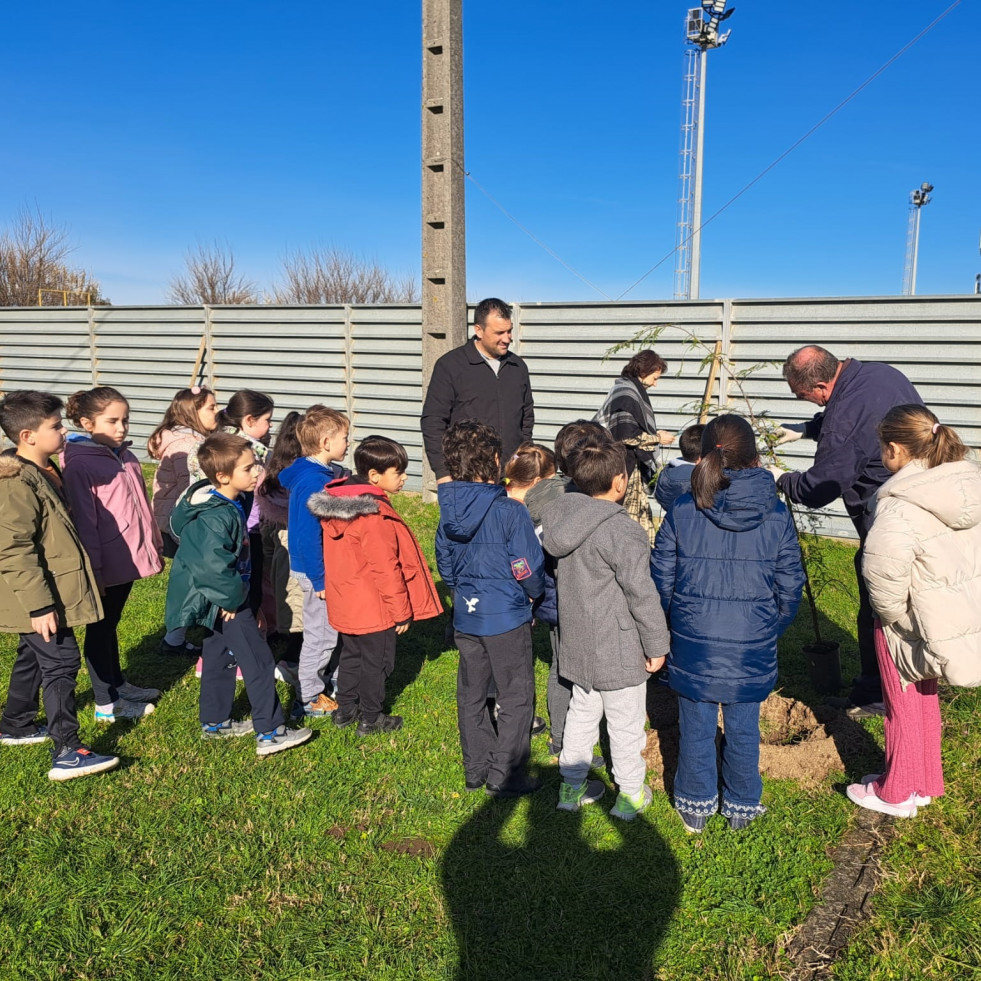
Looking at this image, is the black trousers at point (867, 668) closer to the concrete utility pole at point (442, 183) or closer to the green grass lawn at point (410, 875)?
the green grass lawn at point (410, 875)

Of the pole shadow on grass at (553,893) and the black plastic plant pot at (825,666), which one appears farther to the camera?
the black plastic plant pot at (825,666)

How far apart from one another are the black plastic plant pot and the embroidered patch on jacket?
223 centimetres

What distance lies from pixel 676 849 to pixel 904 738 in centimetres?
111

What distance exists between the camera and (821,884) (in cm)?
306

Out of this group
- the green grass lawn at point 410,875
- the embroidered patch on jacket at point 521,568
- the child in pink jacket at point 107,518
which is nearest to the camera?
the green grass lawn at point 410,875

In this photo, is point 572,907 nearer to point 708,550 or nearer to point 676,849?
point 676,849

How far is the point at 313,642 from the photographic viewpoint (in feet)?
15.2

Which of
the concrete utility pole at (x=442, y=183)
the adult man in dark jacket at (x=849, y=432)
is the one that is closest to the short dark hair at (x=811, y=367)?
the adult man in dark jacket at (x=849, y=432)

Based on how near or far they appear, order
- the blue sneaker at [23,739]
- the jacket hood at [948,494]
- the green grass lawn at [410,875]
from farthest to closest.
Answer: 1. the blue sneaker at [23,739]
2. the jacket hood at [948,494]
3. the green grass lawn at [410,875]

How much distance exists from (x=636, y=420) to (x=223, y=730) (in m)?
3.24

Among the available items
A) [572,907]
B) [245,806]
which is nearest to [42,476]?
[245,806]

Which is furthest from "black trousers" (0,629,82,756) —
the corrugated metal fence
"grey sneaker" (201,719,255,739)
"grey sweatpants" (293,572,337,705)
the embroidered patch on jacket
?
the corrugated metal fence

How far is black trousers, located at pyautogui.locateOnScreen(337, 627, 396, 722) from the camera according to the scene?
4195 millimetres

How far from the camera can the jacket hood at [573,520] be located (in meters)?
3.33
